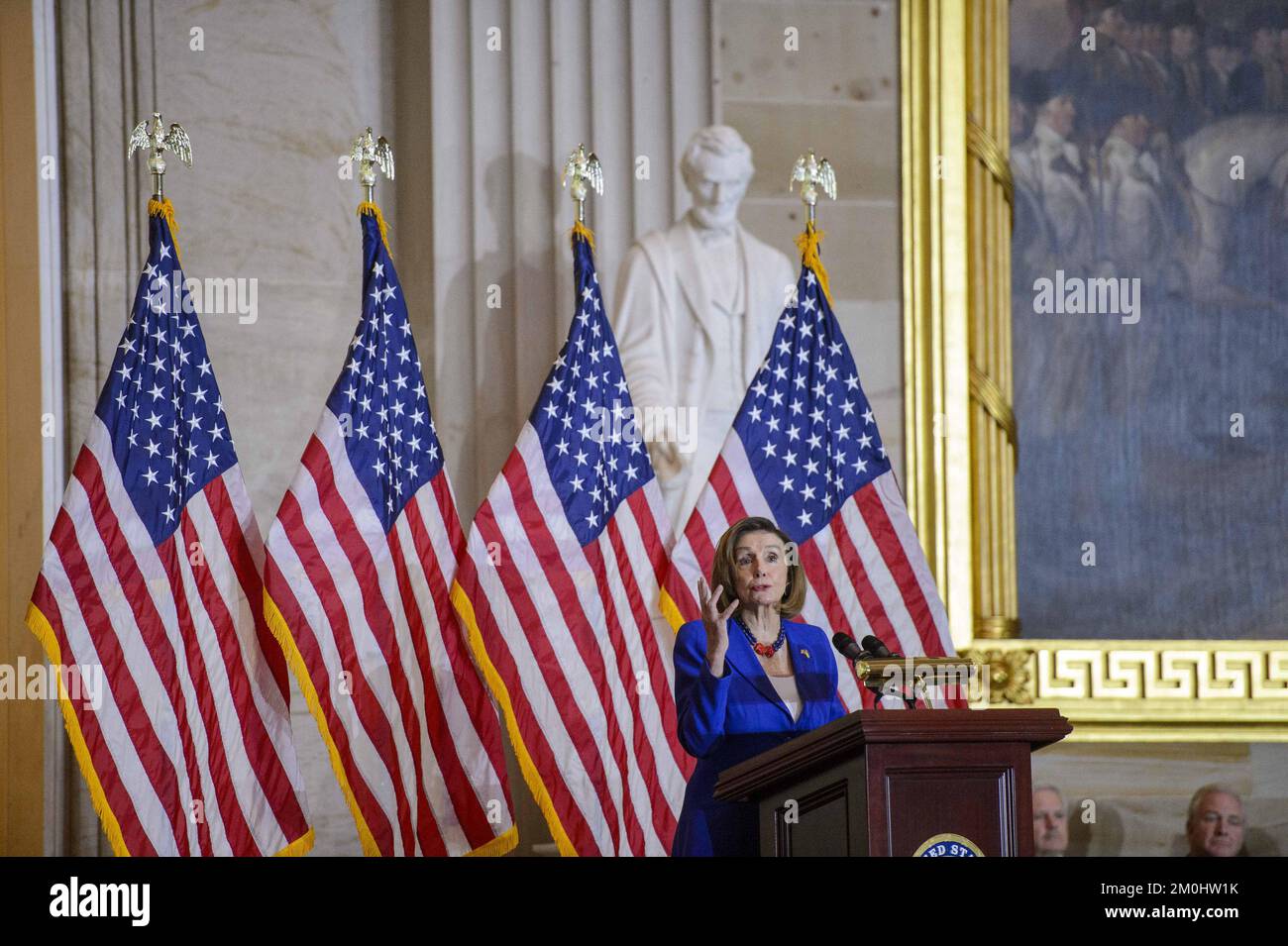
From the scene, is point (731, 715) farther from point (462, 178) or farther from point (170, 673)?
point (462, 178)

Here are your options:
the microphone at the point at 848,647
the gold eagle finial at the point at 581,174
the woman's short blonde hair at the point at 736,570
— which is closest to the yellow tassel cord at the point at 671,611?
the woman's short blonde hair at the point at 736,570

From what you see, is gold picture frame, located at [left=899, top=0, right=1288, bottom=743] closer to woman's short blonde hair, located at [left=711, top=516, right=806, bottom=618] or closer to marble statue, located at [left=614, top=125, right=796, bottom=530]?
marble statue, located at [left=614, top=125, right=796, bottom=530]

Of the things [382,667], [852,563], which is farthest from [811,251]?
[382,667]

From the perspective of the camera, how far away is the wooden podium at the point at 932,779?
4918 millimetres

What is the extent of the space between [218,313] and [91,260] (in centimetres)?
56

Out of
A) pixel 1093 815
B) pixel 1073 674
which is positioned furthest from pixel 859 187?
pixel 1093 815

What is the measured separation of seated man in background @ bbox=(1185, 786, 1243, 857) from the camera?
27.5 ft

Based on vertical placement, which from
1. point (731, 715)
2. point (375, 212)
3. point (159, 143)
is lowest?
point (731, 715)

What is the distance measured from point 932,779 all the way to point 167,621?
3.52m

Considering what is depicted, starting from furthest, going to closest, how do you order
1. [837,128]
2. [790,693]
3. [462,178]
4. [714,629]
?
[837,128] → [462,178] → [790,693] → [714,629]

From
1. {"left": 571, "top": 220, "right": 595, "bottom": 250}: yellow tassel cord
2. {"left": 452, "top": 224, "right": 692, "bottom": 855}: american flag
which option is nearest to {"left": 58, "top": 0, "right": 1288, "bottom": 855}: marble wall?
{"left": 571, "top": 220, "right": 595, "bottom": 250}: yellow tassel cord

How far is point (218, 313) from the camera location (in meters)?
8.66

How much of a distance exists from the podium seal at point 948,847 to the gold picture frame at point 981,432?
12.2ft

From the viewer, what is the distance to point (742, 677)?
669 centimetres
